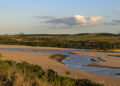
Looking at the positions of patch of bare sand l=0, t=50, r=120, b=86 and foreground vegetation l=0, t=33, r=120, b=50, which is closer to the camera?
patch of bare sand l=0, t=50, r=120, b=86

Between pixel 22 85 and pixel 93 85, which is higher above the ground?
pixel 22 85

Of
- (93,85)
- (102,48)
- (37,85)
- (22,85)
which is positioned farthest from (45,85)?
(102,48)

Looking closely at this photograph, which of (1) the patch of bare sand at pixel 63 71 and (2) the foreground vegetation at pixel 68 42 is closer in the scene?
(1) the patch of bare sand at pixel 63 71

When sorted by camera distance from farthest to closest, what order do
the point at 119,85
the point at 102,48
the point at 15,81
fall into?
1. the point at 102,48
2. the point at 119,85
3. the point at 15,81

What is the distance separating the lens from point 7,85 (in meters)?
6.29

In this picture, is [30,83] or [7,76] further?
[7,76]

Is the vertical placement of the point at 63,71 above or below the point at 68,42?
above

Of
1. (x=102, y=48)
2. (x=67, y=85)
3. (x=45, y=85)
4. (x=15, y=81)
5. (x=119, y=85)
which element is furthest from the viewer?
(x=102, y=48)

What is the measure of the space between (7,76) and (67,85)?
7.11 ft

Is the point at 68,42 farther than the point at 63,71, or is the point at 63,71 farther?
the point at 68,42

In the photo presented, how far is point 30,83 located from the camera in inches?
241

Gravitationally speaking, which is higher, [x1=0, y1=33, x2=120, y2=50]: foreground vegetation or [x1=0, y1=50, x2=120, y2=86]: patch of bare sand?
[x1=0, y1=50, x2=120, y2=86]: patch of bare sand

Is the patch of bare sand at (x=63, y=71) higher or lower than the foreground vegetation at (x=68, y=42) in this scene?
higher

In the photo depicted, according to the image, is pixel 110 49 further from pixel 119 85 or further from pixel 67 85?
pixel 67 85
